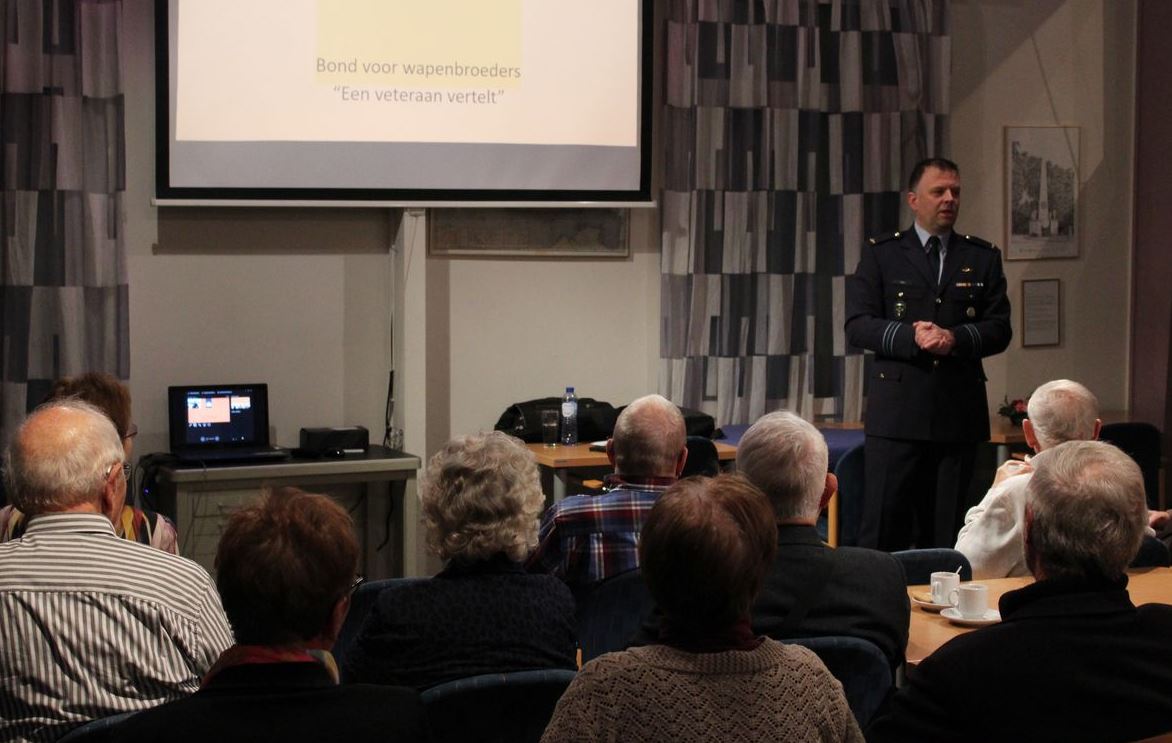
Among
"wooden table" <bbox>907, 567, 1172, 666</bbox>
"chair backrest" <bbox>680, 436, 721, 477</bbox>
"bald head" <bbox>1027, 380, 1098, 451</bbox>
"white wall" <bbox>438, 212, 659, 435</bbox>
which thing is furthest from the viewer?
"white wall" <bbox>438, 212, 659, 435</bbox>

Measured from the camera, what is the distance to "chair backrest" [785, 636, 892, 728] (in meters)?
2.32

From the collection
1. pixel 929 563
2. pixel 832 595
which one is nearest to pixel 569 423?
pixel 929 563

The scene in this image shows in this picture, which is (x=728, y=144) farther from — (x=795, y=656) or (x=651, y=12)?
(x=795, y=656)

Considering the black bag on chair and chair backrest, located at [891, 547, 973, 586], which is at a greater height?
the black bag on chair

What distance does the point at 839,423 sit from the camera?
634 centimetres

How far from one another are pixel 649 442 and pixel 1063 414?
3.78 feet

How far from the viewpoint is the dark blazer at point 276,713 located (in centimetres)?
162

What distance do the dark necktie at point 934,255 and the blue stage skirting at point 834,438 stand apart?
2.85 feet

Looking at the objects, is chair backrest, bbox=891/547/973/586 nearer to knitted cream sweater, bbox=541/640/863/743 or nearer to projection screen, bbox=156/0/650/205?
knitted cream sweater, bbox=541/640/863/743

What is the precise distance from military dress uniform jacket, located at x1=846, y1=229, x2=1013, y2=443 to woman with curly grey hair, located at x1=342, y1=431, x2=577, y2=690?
2587 mm

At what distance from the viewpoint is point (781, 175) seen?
243 inches

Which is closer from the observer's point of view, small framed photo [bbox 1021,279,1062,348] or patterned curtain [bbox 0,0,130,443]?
patterned curtain [bbox 0,0,130,443]

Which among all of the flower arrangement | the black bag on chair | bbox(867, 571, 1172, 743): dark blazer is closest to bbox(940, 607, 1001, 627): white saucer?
bbox(867, 571, 1172, 743): dark blazer

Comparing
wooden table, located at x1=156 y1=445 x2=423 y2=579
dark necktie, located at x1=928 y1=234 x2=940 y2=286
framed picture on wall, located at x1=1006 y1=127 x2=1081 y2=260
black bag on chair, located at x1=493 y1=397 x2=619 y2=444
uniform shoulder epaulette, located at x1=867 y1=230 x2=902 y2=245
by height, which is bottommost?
wooden table, located at x1=156 y1=445 x2=423 y2=579
